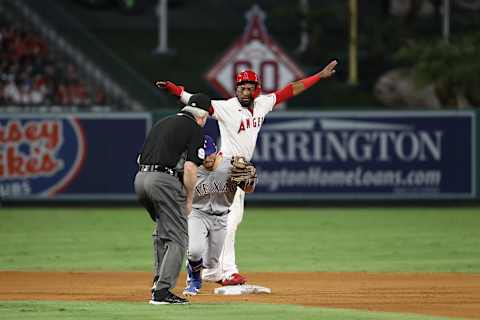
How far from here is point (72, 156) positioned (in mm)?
24312

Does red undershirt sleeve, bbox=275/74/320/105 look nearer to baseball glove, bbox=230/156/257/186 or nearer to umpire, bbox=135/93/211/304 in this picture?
baseball glove, bbox=230/156/257/186

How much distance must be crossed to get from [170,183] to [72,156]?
13716 mm

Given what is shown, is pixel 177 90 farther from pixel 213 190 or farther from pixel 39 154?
pixel 39 154

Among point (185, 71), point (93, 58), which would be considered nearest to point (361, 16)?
point (185, 71)

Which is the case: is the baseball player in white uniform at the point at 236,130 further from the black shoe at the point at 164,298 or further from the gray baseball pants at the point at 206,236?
the black shoe at the point at 164,298

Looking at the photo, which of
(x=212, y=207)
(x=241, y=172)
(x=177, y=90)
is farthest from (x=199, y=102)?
(x=212, y=207)

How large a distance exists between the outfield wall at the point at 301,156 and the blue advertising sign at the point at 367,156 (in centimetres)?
2

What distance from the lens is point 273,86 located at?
23594 millimetres

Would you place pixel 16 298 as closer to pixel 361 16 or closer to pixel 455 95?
pixel 455 95

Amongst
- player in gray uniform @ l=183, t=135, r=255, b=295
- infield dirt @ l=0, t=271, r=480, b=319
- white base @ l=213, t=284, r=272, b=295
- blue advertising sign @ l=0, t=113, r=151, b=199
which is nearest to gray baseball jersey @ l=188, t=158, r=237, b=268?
player in gray uniform @ l=183, t=135, r=255, b=295

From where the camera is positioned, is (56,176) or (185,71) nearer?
(56,176)

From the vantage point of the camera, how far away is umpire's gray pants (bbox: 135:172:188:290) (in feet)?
35.6

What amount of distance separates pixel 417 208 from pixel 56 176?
7176 millimetres

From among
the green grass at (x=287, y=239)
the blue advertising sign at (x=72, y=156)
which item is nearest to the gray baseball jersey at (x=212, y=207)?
the green grass at (x=287, y=239)
